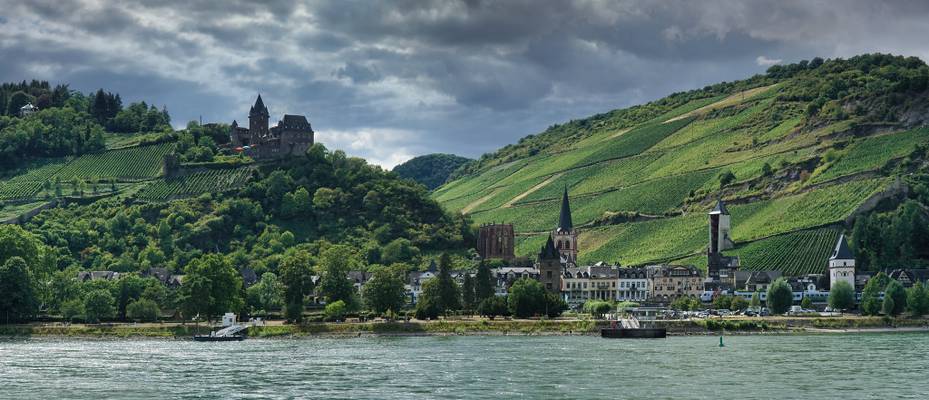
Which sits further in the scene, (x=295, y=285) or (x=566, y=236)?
(x=566, y=236)

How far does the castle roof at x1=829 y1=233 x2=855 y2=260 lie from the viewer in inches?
5177

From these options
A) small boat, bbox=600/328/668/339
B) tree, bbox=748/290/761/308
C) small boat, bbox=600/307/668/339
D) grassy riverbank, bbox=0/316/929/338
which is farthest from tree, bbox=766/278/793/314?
small boat, bbox=600/328/668/339

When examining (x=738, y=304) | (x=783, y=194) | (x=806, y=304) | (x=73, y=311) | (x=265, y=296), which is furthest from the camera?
(x=783, y=194)

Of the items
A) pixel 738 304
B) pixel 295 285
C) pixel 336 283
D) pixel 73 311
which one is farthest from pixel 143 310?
pixel 738 304

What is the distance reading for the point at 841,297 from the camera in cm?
12038

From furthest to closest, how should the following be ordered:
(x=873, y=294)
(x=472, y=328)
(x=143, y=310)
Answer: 1. (x=873, y=294)
2. (x=143, y=310)
3. (x=472, y=328)

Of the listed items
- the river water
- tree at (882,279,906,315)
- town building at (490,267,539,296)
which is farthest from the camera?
town building at (490,267,539,296)

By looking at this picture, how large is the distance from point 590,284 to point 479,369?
7590cm

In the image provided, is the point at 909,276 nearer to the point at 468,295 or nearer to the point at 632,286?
the point at 632,286

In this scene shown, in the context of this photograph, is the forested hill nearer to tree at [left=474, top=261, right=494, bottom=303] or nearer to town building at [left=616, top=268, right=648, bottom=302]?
town building at [left=616, top=268, right=648, bottom=302]

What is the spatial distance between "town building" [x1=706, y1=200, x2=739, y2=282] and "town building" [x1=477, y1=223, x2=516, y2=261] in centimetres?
2588

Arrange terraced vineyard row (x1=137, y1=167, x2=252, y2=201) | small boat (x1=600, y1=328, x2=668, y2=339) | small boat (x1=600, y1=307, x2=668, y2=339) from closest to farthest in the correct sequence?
small boat (x1=600, y1=328, x2=668, y2=339)
small boat (x1=600, y1=307, x2=668, y2=339)
terraced vineyard row (x1=137, y1=167, x2=252, y2=201)

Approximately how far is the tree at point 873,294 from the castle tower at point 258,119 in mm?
99576

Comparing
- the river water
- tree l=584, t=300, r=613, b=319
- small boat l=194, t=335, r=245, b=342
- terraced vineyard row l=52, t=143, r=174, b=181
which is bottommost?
the river water
